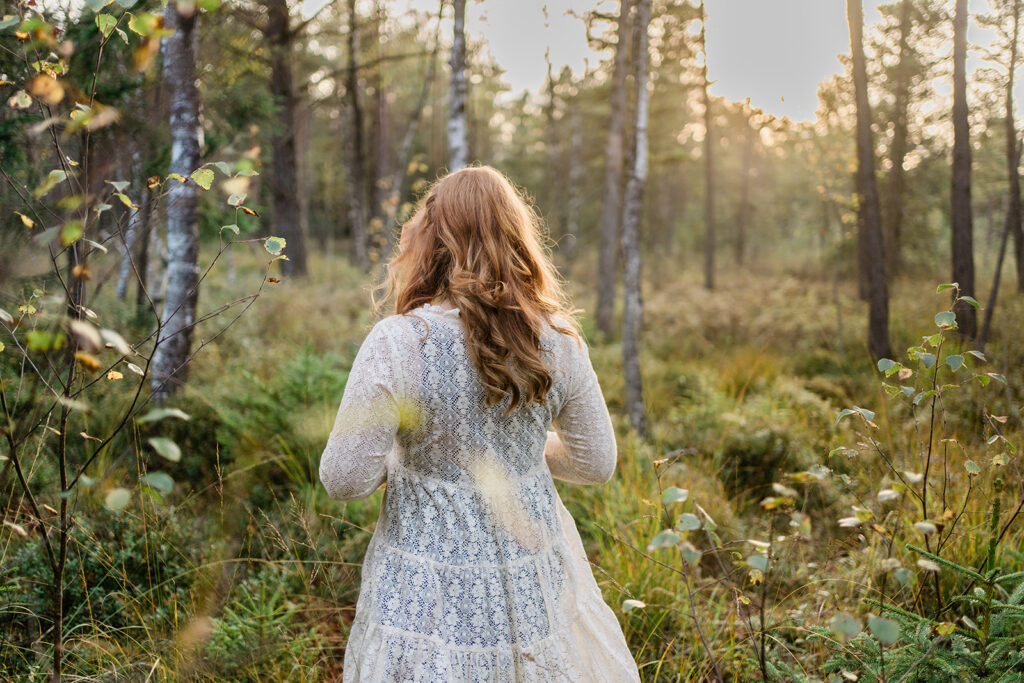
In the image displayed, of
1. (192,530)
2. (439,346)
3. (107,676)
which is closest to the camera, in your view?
(439,346)

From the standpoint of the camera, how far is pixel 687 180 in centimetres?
2989

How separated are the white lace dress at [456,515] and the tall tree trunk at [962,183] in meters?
6.89

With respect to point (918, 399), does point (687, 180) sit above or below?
above

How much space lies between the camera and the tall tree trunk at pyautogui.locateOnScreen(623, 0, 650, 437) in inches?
224

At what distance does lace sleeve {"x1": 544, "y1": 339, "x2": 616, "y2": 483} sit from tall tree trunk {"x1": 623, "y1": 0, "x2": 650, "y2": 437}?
372 centimetres

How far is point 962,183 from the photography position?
7656 millimetres

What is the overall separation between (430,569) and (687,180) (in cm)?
3103

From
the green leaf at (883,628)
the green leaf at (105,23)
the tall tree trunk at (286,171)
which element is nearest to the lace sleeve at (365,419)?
the green leaf at (105,23)

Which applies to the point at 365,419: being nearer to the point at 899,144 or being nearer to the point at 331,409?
the point at 331,409

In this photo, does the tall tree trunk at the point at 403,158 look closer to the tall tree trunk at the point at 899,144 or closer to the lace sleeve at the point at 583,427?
the lace sleeve at the point at 583,427

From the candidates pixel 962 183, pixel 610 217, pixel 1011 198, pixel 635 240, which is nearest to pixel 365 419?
pixel 635 240

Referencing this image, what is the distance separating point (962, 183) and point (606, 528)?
24.9 feet

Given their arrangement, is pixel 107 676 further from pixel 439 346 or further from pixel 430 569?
pixel 439 346

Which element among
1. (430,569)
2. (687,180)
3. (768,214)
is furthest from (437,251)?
(768,214)
